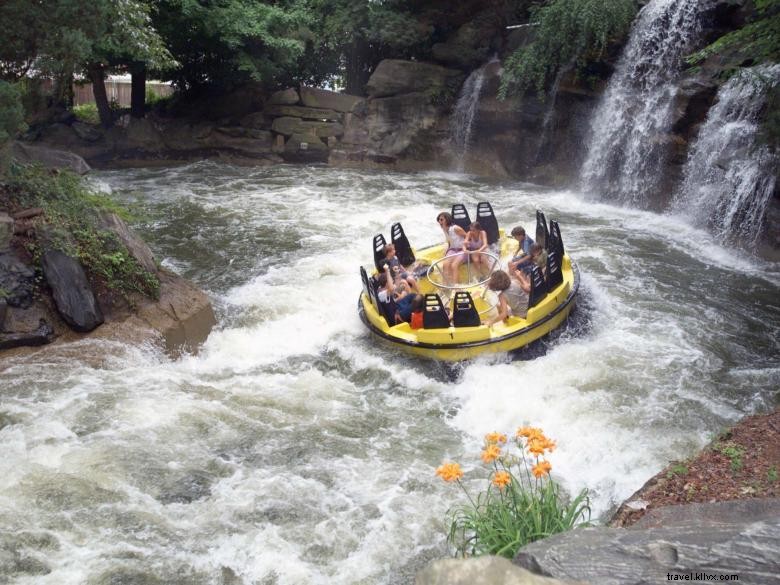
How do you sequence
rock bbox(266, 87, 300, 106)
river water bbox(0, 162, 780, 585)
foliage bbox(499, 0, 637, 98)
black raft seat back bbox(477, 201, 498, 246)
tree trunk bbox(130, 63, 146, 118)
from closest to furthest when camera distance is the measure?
1. river water bbox(0, 162, 780, 585)
2. black raft seat back bbox(477, 201, 498, 246)
3. foliage bbox(499, 0, 637, 98)
4. rock bbox(266, 87, 300, 106)
5. tree trunk bbox(130, 63, 146, 118)

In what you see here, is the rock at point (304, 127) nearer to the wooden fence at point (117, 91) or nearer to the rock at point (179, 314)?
the wooden fence at point (117, 91)

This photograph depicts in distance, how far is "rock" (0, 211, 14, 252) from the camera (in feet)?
22.3

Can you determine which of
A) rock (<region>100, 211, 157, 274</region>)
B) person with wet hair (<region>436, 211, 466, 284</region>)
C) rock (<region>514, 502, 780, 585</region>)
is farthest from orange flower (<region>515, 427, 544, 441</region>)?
rock (<region>100, 211, 157, 274</region>)

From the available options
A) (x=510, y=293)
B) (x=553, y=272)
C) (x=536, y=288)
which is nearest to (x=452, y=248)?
(x=510, y=293)

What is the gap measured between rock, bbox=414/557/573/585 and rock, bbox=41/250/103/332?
16.8ft

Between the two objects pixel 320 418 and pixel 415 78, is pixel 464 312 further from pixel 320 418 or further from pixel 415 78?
pixel 415 78

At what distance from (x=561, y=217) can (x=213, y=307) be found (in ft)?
22.0

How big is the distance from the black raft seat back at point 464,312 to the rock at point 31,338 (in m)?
3.75

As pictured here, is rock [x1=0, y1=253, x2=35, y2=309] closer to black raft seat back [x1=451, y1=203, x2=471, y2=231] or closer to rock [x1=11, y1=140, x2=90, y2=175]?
rock [x1=11, y1=140, x2=90, y2=175]

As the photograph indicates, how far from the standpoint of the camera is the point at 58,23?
7.19 m

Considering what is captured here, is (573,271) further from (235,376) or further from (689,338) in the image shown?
(235,376)

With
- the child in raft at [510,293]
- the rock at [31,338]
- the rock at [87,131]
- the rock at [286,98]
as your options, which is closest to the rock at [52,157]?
the rock at [31,338]

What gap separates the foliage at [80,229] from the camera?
23.4ft

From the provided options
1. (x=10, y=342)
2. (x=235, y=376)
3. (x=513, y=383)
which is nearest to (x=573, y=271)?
(x=513, y=383)
